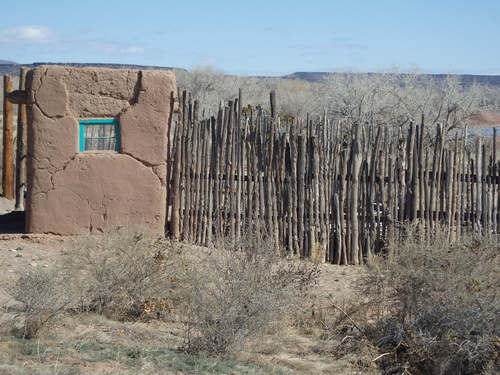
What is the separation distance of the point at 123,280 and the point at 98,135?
356 cm

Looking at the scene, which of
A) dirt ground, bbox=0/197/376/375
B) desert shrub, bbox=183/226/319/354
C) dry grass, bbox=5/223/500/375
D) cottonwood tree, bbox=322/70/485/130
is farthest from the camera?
cottonwood tree, bbox=322/70/485/130

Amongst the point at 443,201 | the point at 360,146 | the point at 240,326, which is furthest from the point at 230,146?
the point at 240,326

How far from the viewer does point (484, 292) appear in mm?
5715

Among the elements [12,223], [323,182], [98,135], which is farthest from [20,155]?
[323,182]

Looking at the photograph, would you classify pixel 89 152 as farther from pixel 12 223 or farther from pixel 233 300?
pixel 233 300

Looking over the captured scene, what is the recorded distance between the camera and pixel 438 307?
5.70m

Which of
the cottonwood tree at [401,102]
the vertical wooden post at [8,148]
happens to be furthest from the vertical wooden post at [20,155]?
the cottonwood tree at [401,102]

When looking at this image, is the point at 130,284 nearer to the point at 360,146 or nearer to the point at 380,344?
the point at 380,344

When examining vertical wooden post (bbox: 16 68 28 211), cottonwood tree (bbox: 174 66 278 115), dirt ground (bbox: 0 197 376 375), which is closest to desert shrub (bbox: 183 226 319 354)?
dirt ground (bbox: 0 197 376 375)

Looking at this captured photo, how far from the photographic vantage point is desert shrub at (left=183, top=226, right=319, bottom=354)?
216 inches

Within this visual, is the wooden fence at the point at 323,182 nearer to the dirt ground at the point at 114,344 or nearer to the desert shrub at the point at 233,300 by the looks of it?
the dirt ground at the point at 114,344

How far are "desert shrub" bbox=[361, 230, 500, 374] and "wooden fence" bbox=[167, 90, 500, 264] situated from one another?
274 cm

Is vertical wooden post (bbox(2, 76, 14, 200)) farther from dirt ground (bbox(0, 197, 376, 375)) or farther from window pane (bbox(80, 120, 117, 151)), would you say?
dirt ground (bbox(0, 197, 376, 375))

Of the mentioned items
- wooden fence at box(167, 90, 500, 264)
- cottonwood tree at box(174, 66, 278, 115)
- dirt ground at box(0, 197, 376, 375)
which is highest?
cottonwood tree at box(174, 66, 278, 115)
